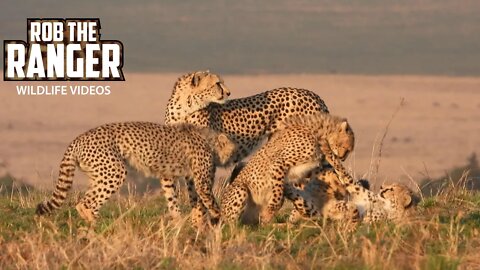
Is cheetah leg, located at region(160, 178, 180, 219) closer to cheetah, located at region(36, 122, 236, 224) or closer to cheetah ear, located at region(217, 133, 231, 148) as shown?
cheetah, located at region(36, 122, 236, 224)

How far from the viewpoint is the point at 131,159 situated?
26.6ft

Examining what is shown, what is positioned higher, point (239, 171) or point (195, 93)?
point (195, 93)

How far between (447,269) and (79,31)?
19.7 ft

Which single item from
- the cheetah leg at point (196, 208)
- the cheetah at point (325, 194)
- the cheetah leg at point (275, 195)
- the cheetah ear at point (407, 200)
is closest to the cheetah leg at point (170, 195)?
the cheetah leg at point (196, 208)

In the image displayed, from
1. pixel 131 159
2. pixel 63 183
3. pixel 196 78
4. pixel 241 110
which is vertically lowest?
pixel 63 183

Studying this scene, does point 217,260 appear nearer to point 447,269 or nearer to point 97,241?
point 97,241

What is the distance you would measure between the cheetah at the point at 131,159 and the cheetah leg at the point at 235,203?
0.62 feet

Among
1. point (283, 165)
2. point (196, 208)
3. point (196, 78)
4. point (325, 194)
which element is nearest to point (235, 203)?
point (283, 165)

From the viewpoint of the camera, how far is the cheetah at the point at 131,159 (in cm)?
796

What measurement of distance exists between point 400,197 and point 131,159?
5.92 ft

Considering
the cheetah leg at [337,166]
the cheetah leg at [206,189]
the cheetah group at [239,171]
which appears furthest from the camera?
the cheetah leg at [337,166]

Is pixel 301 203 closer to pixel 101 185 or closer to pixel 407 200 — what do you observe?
pixel 407 200

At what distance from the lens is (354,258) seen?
6.17 metres

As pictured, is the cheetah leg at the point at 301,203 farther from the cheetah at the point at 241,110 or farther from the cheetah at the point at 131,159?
the cheetah at the point at 241,110
